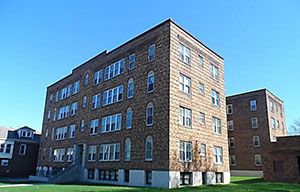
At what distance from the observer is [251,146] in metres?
43.3

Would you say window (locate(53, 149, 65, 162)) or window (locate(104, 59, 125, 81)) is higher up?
window (locate(104, 59, 125, 81))

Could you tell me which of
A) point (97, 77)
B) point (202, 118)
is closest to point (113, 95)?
point (97, 77)

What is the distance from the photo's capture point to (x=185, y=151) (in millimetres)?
23750

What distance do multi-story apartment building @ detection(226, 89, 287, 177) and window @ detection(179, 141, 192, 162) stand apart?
2240 centimetres

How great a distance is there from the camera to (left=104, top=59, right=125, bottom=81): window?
98.9 feet

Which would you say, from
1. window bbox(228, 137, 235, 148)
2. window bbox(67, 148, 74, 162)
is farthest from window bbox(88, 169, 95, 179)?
window bbox(228, 137, 235, 148)

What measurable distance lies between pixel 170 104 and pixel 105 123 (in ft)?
35.4

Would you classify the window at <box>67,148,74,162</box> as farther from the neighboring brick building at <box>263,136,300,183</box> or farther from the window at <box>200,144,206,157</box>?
the neighboring brick building at <box>263,136,300,183</box>

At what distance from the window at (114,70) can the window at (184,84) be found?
25.5ft

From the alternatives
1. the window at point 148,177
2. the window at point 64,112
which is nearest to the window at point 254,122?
the window at point 148,177

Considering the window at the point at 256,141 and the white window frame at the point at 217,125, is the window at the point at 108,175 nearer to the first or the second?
the white window frame at the point at 217,125

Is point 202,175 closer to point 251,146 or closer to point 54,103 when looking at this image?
point 251,146

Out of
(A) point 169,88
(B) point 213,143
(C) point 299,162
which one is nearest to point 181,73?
(A) point 169,88

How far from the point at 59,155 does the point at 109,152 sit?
46.2ft
